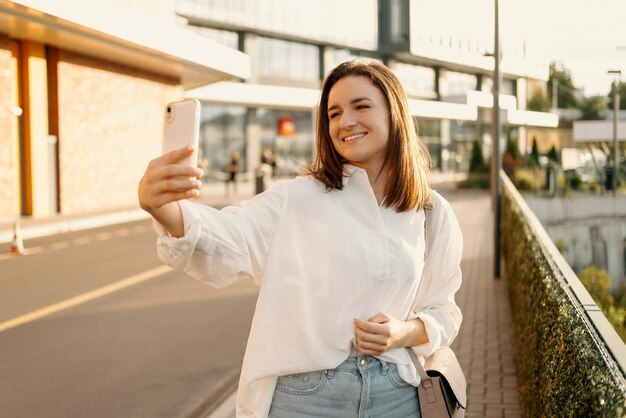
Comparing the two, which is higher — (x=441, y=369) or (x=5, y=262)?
(x=441, y=369)

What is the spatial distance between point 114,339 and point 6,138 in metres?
15.4

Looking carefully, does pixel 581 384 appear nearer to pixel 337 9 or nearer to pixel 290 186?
pixel 290 186

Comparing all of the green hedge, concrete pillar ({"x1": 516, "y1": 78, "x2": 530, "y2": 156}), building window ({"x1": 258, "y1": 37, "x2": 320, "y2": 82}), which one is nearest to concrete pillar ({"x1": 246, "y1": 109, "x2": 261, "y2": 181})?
building window ({"x1": 258, "y1": 37, "x2": 320, "y2": 82})

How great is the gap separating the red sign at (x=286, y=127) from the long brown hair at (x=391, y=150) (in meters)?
53.9

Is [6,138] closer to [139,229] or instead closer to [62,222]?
[62,222]

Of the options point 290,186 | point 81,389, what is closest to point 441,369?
point 290,186

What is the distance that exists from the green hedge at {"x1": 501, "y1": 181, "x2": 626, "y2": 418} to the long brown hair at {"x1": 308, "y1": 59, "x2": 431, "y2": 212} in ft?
2.57

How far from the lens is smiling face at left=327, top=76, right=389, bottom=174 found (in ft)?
8.48

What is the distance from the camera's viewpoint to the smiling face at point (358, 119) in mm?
2586

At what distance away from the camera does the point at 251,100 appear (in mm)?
48719

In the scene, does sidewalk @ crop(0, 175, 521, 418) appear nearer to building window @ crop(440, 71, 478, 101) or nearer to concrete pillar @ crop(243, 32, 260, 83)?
concrete pillar @ crop(243, 32, 260, 83)

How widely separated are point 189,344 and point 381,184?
6206mm

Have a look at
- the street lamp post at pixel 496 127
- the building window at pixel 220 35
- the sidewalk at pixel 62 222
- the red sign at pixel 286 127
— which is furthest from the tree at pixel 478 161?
the street lamp post at pixel 496 127

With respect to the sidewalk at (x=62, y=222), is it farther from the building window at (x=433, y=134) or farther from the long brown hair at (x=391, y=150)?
the building window at (x=433, y=134)
